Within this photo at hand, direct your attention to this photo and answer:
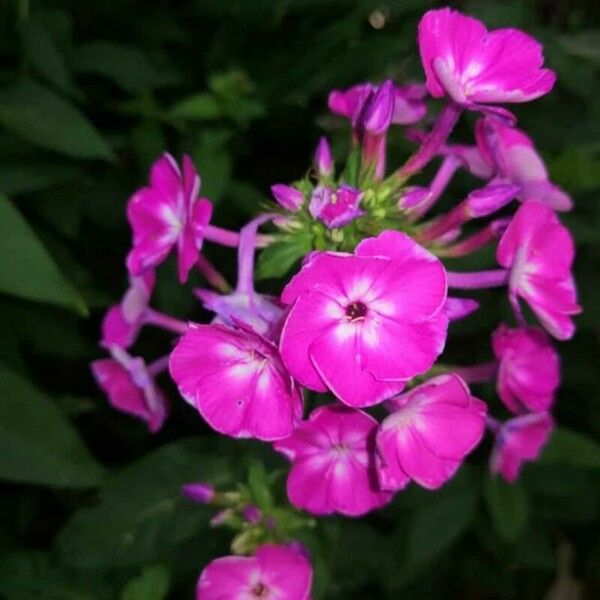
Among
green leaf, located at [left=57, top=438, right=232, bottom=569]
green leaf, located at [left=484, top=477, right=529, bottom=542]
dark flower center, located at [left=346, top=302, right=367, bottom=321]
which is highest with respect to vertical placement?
dark flower center, located at [left=346, top=302, right=367, bottom=321]

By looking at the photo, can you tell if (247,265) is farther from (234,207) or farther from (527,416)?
(234,207)

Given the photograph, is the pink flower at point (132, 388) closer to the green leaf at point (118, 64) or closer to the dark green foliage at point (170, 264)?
the dark green foliage at point (170, 264)

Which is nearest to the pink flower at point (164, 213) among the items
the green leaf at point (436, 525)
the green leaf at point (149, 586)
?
the green leaf at point (149, 586)

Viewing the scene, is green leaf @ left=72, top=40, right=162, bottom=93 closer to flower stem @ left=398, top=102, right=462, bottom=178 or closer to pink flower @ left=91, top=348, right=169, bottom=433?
pink flower @ left=91, top=348, right=169, bottom=433

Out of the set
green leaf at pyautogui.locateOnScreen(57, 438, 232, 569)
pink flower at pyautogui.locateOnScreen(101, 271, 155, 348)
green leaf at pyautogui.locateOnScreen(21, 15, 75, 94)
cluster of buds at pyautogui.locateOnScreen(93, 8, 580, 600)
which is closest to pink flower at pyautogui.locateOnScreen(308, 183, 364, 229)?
cluster of buds at pyautogui.locateOnScreen(93, 8, 580, 600)

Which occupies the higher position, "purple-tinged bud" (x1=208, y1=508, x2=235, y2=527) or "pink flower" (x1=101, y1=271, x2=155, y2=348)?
"pink flower" (x1=101, y1=271, x2=155, y2=348)

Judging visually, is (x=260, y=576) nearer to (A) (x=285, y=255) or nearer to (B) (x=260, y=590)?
(B) (x=260, y=590)

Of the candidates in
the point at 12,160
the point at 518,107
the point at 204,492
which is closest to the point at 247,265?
the point at 204,492
